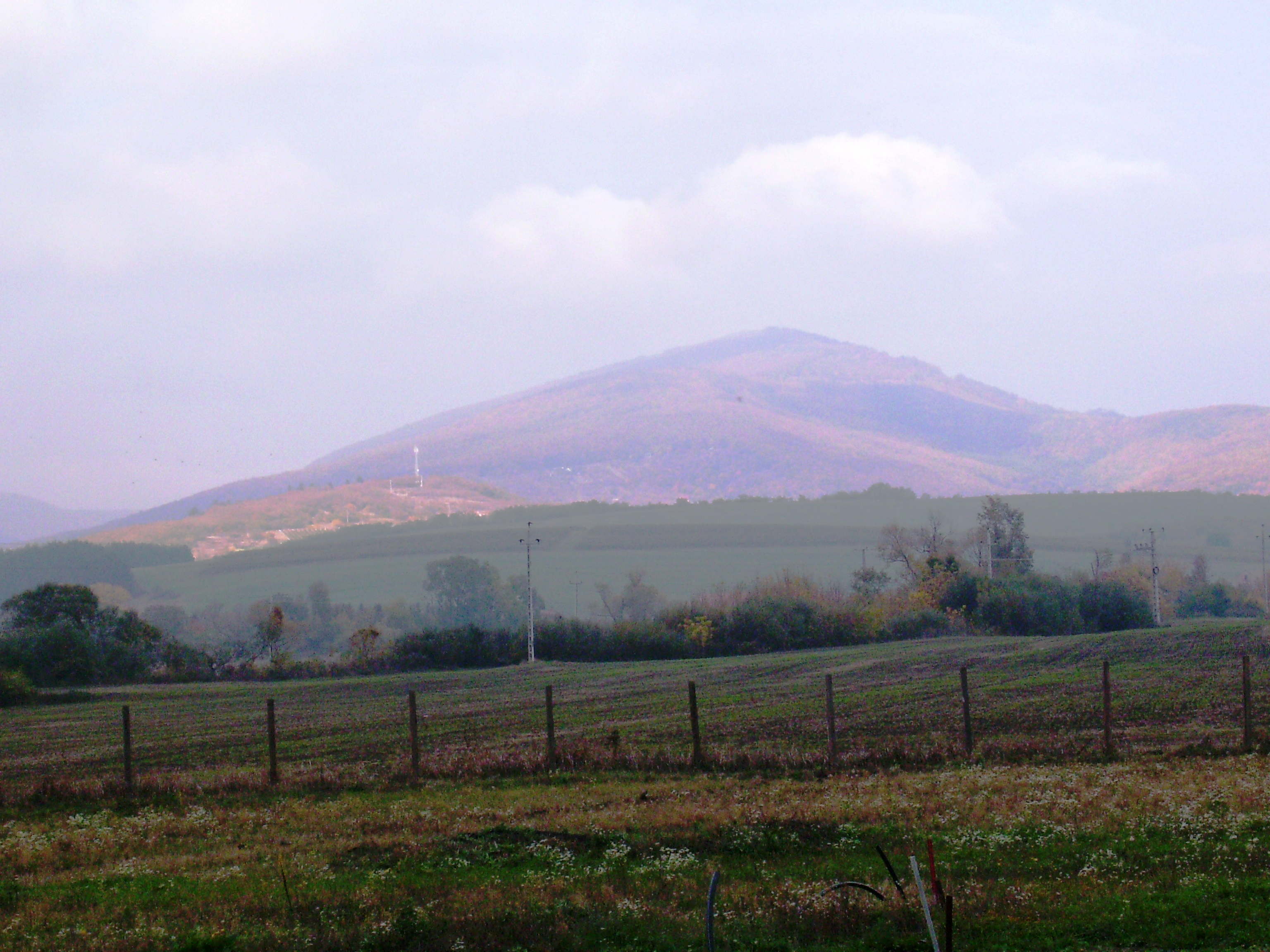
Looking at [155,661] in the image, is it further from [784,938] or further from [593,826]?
[784,938]

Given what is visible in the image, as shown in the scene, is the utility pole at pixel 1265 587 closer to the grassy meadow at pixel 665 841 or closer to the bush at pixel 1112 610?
the bush at pixel 1112 610

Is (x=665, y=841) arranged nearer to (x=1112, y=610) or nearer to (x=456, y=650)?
(x=456, y=650)

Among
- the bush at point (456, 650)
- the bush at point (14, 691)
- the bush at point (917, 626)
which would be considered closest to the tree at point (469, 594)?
the bush at point (456, 650)

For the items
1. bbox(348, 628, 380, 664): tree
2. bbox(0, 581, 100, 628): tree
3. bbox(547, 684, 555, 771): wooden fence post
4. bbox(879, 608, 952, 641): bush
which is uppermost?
bbox(0, 581, 100, 628): tree

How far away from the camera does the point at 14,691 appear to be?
2323 inches

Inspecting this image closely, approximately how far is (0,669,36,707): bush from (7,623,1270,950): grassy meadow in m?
29.9

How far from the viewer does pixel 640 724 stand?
36.1 meters

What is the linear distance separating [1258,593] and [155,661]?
5095 inches

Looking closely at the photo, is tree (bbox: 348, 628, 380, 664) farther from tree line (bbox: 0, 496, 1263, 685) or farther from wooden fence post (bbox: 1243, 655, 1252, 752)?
wooden fence post (bbox: 1243, 655, 1252, 752)

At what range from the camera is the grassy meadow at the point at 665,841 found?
33.4 feet

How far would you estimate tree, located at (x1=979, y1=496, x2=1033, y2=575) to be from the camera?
12262 centimetres

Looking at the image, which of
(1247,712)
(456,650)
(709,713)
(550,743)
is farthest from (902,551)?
(550,743)

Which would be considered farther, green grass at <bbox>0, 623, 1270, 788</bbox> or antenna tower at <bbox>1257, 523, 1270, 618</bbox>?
antenna tower at <bbox>1257, 523, 1270, 618</bbox>

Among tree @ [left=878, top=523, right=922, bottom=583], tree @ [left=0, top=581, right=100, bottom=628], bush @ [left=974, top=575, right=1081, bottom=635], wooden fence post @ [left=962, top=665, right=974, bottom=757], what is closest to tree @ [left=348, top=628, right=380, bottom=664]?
tree @ [left=0, top=581, right=100, bottom=628]
